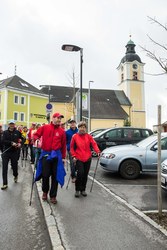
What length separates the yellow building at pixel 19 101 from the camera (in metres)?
52.1

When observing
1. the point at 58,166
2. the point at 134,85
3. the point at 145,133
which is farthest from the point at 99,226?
the point at 134,85

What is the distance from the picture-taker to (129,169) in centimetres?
883

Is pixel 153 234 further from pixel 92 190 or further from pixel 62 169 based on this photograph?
pixel 92 190

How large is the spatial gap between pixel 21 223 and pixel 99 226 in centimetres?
131

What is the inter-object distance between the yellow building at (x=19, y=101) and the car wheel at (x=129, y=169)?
43.0 metres

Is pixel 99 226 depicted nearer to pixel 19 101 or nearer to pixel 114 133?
pixel 114 133

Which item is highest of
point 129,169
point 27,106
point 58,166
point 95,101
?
point 95,101

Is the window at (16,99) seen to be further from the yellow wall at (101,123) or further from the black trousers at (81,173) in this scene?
Result: the black trousers at (81,173)

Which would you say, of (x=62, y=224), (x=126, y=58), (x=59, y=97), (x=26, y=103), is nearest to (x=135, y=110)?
(x=126, y=58)

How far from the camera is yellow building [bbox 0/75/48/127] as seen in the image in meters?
52.1

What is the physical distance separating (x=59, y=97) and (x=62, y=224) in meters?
68.1

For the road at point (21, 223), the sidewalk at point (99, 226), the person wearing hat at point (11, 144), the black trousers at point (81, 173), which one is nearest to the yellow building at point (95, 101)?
the person wearing hat at point (11, 144)

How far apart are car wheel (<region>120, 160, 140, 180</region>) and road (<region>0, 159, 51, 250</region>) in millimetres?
3388

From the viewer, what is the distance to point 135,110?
71000 mm
